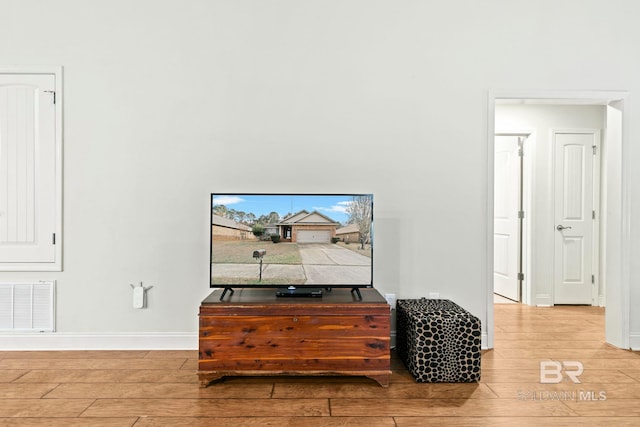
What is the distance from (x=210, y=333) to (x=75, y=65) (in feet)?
7.46

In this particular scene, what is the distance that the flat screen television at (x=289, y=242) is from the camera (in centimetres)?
288

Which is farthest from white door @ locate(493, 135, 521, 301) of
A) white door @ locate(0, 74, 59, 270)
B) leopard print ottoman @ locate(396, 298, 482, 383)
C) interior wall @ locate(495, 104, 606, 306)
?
white door @ locate(0, 74, 59, 270)

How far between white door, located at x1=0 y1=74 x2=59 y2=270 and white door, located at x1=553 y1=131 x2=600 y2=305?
4899 millimetres

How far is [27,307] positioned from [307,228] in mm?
2211

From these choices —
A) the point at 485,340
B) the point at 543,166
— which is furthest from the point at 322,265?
the point at 543,166

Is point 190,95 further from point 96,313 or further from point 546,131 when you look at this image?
point 546,131

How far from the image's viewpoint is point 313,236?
9.54 feet

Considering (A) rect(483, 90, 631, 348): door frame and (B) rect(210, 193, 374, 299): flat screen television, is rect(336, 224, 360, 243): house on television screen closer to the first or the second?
(B) rect(210, 193, 374, 299): flat screen television

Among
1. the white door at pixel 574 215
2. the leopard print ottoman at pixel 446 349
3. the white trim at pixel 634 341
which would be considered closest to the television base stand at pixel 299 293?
the leopard print ottoman at pixel 446 349

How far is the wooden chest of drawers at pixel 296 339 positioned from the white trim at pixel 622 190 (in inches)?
45.0

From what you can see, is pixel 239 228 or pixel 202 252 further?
pixel 202 252

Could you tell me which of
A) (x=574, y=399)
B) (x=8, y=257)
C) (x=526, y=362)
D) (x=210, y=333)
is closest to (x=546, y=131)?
(x=526, y=362)

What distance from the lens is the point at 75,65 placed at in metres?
3.30

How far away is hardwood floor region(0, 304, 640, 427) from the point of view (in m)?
2.20
